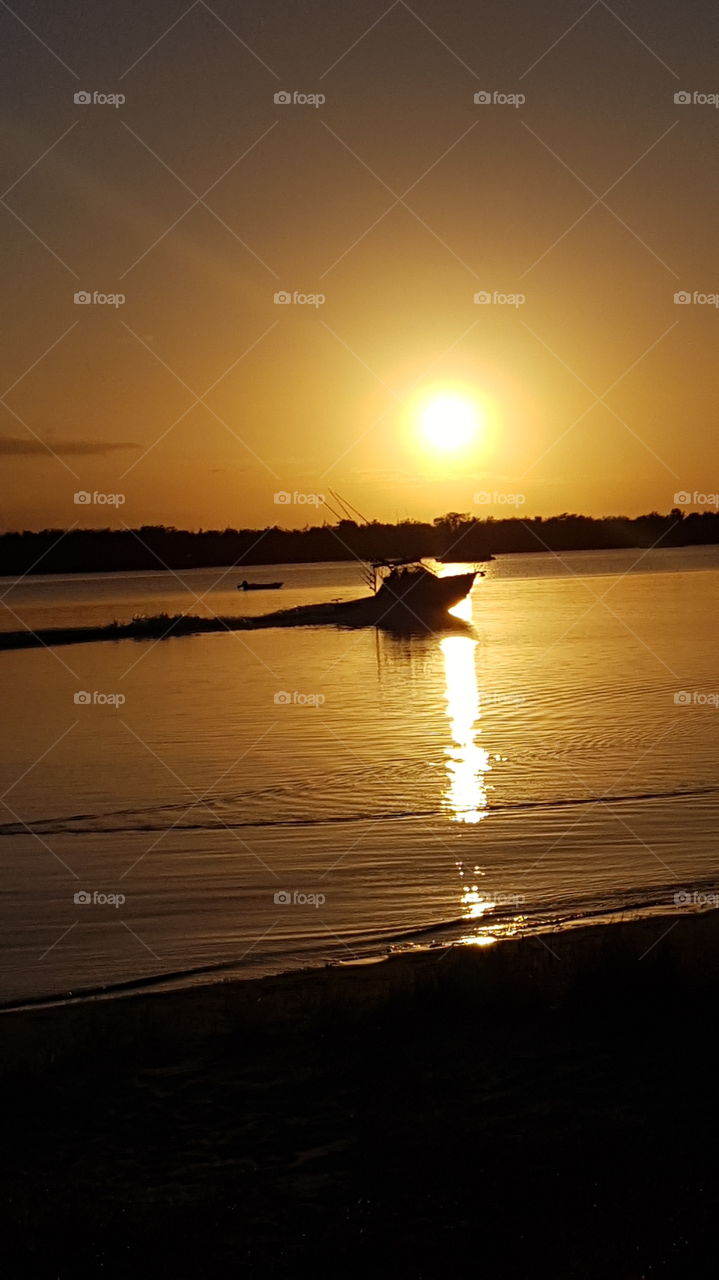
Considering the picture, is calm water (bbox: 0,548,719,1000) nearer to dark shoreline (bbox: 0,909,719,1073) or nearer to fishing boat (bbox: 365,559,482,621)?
dark shoreline (bbox: 0,909,719,1073)

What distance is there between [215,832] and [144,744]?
830cm

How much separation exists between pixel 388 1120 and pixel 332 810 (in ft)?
32.8

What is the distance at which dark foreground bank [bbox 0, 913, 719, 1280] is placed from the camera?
4402 millimetres

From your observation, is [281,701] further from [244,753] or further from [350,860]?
[350,860]

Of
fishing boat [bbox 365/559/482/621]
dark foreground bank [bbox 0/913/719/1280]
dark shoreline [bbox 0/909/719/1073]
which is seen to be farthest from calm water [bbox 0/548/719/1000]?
fishing boat [bbox 365/559/482/621]

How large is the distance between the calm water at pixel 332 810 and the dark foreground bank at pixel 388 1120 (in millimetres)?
2005

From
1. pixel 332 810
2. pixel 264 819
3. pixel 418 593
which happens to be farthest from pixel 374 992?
pixel 418 593

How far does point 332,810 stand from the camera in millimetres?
15453

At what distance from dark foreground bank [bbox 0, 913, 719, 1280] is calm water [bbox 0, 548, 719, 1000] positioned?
201cm

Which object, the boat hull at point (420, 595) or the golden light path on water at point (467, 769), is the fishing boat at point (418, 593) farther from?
the golden light path on water at point (467, 769)

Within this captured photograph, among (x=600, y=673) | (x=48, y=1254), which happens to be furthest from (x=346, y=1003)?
(x=600, y=673)

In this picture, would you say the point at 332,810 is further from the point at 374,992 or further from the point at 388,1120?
the point at 388,1120

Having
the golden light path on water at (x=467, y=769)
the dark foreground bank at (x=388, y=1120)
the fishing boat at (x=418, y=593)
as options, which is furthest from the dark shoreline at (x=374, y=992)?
the fishing boat at (x=418, y=593)

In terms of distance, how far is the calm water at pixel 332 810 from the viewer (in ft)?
32.1
